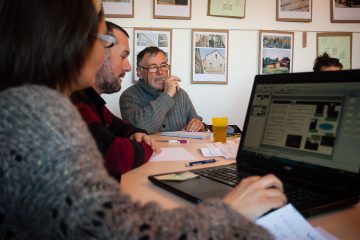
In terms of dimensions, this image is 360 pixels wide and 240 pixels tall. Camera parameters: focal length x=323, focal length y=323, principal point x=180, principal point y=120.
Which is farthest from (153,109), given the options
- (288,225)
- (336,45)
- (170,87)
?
(336,45)

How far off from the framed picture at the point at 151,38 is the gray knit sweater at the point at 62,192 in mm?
2148

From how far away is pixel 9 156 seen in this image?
430 mm

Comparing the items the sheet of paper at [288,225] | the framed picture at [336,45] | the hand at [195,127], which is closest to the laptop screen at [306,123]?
the sheet of paper at [288,225]

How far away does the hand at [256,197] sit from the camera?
564 mm

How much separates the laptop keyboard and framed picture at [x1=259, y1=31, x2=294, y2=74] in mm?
1924

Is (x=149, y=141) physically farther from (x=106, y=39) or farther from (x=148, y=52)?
(x=148, y=52)

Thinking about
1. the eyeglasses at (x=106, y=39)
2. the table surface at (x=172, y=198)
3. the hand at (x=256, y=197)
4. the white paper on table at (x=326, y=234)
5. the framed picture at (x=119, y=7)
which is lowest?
the table surface at (x=172, y=198)

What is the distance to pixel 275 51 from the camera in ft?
8.89

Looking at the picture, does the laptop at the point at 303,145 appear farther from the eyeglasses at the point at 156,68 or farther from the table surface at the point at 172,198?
the eyeglasses at the point at 156,68

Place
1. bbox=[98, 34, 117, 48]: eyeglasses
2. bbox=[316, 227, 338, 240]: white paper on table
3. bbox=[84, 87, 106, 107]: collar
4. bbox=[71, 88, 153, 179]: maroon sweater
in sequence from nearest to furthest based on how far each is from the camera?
1. bbox=[316, 227, 338, 240]: white paper on table
2. bbox=[98, 34, 117, 48]: eyeglasses
3. bbox=[71, 88, 153, 179]: maroon sweater
4. bbox=[84, 87, 106, 107]: collar

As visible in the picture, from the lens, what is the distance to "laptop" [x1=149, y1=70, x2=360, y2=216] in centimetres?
67

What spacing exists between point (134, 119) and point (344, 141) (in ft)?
4.69

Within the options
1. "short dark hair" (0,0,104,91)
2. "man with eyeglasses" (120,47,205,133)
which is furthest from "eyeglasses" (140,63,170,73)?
"short dark hair" (0,0,104,91)

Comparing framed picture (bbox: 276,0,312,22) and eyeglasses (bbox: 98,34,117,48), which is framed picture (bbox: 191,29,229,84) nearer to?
framed picture (bbox: 276,0,312,22)
